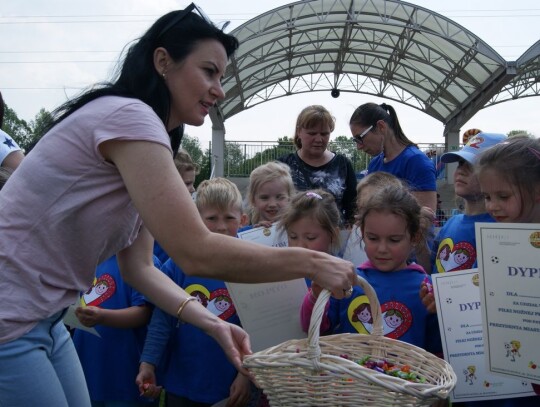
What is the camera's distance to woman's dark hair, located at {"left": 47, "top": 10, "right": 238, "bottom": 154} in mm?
1896

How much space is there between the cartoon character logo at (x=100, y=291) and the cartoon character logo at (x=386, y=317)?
4.35 ft

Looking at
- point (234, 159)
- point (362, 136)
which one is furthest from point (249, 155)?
point (362, 136)

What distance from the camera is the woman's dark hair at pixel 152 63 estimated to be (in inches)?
74.7

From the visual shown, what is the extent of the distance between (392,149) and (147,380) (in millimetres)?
2488

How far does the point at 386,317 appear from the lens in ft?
8.44

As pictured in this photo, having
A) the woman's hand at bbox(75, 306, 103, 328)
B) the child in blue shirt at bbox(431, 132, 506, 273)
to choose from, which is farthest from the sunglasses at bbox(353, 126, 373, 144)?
the woman's hand at bbox(75, 306, 103, 328)

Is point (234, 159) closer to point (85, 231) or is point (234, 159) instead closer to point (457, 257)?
point (457, 257)

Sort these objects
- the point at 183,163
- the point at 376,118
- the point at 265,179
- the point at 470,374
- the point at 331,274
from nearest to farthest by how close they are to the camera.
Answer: the point at 331,274 < the point at 470,374 < the point at 265,179 < the point at 183,163 < the point at 376,118

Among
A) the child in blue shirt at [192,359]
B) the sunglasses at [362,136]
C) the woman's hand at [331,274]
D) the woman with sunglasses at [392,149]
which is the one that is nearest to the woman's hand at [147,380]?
the child in blue shirt at [192,359]

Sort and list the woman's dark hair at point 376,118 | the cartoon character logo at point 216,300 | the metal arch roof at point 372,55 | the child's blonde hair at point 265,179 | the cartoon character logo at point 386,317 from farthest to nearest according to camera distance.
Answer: the metal arch roof at point 372,55, the woman's dark hair at point 376,118, the child's blonde hair at point 265,179, the cartoon character logo at point 216,300, the cartoon character logo at point 386,317

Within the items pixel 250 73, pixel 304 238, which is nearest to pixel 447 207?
pixel 250 73

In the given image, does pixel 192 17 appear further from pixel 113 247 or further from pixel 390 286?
pixel 390 286

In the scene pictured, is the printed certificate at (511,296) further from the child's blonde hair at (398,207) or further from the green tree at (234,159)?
the green tree at (234,159)

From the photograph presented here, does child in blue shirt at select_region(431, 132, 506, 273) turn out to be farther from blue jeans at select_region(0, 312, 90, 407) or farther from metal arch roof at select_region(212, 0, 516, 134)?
metal arch roof at select_region(212, 0, 516, 134)
